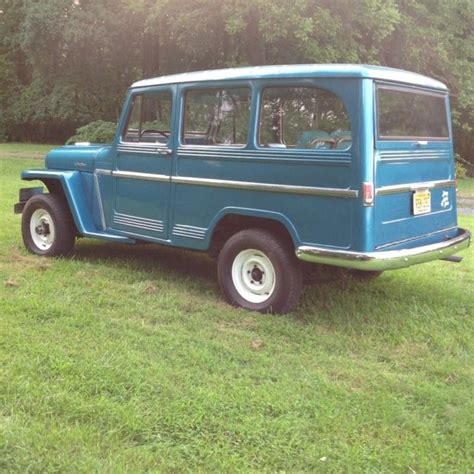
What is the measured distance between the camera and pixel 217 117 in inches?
211

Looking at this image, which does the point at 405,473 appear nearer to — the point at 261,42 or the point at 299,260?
the point at 299,260

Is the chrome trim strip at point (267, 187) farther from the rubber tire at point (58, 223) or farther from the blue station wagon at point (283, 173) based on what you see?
the rubber tire at point (58, 223)

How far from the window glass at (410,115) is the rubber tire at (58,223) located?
3.66 m

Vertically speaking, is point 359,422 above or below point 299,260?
below

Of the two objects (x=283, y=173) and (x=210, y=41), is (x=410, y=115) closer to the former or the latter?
(x=283, y=173)

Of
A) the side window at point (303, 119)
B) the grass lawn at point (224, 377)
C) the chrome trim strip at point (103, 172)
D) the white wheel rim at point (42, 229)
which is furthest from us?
the white wheel rim at point (42, 229)

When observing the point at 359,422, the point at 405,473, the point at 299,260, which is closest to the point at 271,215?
the point at 299,260

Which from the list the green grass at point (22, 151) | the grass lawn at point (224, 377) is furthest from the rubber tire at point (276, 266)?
the green grass at point (22, 151)

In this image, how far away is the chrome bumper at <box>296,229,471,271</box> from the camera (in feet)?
14.4

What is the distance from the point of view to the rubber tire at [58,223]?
6.56m

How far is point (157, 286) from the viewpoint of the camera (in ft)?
18.6

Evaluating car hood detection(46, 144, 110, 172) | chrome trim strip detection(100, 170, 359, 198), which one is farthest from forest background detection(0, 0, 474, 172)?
chrome trim strip detection(100, 170, 359, 198)

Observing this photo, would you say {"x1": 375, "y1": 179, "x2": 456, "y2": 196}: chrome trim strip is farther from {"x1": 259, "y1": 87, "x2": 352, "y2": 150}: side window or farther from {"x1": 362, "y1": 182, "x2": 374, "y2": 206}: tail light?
{"x1": 259, "y1": 87, "x2": 352, "y2": 150}: side window

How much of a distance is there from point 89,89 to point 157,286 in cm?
2713
